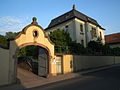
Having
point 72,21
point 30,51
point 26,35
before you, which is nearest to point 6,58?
point 26,35

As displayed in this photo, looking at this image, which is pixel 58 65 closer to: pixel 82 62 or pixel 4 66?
pixel 82 62

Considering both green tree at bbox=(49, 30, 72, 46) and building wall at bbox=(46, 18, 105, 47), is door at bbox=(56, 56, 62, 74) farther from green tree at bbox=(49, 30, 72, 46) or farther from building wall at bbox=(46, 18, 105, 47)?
building wall at bbox=(46, 18, 105, 47)

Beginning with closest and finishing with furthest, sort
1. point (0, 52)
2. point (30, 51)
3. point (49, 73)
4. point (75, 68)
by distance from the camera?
point (0, 52), point (49, 73), point (75, 68), point (30, 51)

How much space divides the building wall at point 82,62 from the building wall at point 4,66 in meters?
7.74

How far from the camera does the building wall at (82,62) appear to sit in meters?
18.1

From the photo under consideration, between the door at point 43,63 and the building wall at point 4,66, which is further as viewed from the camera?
the door at point 43,63

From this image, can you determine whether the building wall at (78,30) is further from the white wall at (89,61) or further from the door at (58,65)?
the door at (58,65)

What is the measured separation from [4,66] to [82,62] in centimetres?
1244

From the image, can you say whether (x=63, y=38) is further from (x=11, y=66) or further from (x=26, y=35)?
(x=11, y=66)

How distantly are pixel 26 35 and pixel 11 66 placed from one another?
3596 millimetres

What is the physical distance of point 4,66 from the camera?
39.0 ft

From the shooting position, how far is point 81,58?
2078 centimetres

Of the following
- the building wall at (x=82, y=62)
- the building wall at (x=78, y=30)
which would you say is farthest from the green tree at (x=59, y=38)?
the building wall at (x=78, y=30)

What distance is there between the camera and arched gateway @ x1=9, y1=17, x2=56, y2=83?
41.5ft
